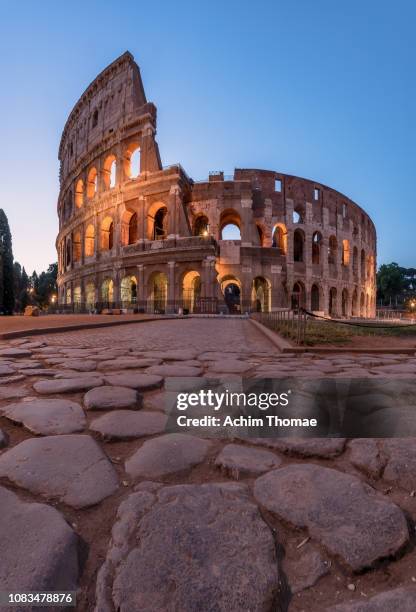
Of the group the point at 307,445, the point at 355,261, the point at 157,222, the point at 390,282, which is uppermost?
the point at 157,222

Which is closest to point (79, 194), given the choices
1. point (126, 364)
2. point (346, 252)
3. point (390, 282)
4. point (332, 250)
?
point (332, 250)

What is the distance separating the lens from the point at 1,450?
133 centimetres

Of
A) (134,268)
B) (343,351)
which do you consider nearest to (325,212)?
(134,268)

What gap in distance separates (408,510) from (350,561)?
1.20ft

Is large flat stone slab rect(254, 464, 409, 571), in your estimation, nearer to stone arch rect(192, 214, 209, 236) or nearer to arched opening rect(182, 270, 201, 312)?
arched opening rect(182, 270, 201, 312)

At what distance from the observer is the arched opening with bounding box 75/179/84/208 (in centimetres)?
3109

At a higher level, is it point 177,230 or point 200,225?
point 200,225

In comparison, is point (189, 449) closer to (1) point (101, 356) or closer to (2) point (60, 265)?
(1) point (101, 356)

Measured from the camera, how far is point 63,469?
117 cm

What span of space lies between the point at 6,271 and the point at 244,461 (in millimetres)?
32605

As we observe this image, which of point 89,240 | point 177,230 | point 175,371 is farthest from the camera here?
point 89,240

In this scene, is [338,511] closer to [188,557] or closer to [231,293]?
[188,557]

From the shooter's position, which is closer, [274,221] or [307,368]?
[307,368]

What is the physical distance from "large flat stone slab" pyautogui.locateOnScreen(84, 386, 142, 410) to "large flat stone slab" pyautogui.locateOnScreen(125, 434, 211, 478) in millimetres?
530
